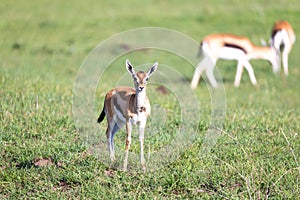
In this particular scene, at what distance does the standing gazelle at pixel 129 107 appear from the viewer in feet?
15.7

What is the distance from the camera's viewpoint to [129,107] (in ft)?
16.2

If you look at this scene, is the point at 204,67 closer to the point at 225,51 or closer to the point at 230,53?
the point at 225,51

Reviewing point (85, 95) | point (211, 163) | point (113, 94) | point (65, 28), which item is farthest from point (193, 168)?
point (65, 28)

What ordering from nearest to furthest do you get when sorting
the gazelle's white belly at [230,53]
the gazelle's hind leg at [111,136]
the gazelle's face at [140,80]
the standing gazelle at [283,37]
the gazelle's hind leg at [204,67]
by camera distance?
the gazelle's face at [140,80]
the gazelle's hind leg at [111,136]
the gazelle's hind leg at [204,67]
the gazelle's white belly at [230,53]
the standing gazelle at [283,37]

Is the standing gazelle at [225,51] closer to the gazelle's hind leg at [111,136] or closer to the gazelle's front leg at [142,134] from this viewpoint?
the gazelle's hind leg at [111,136]

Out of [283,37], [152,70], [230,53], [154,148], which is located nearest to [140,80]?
[152,70]

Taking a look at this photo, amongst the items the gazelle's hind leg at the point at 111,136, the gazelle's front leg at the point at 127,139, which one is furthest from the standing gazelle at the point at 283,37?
the gazelle's front leg at the point at 127,139

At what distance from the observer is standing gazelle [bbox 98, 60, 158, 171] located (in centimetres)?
479

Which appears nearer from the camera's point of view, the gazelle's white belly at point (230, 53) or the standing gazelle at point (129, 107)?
the standing gazelle at point (129, 107)

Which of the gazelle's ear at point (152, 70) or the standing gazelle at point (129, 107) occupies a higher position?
the gazelle's ear at point (152, 70)

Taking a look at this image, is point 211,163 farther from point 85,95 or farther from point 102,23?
point 102,23

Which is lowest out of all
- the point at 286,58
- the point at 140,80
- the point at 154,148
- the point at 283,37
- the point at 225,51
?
the point at 154,148

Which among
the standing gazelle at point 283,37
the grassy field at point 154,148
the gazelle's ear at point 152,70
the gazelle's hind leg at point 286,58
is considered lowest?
the grassy field at point 154,148

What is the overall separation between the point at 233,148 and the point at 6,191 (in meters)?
2.18
